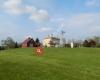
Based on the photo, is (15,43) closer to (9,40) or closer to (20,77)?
(9,40)

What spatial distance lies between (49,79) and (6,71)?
3.41 m

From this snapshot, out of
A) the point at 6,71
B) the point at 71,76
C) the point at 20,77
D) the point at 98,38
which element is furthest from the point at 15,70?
the point at 98,38

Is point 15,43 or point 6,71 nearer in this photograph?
point 6,71

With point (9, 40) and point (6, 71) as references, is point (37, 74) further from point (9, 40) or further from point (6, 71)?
point (9, 40)

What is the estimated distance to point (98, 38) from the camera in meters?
121

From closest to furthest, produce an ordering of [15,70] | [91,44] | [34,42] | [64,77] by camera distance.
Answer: [64,77] < [15,70] < [91,44] < [34,42]

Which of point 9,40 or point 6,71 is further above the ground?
point 9,40

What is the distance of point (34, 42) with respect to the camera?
115375mm

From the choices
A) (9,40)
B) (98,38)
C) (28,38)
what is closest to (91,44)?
(98,38)

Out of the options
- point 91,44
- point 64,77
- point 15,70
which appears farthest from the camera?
point 91,44

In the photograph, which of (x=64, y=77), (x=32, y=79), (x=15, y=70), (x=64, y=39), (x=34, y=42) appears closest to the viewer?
(x=32, y=79)

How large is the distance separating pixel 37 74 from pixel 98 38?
10422cm

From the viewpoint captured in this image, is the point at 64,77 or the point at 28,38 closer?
the point at 64,77

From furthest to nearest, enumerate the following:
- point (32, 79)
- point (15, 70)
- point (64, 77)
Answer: point (15, 70)
point (64, 77)
point (32, 79)
